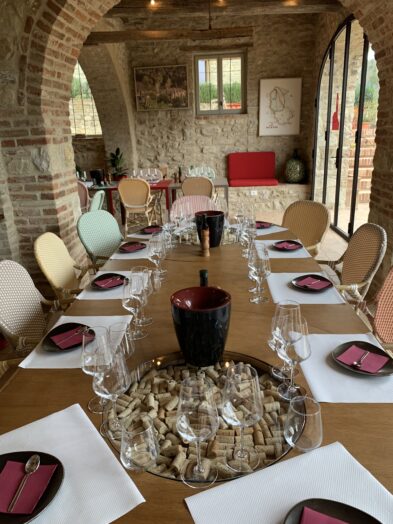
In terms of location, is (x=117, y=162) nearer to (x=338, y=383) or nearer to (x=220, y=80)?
(x=220, y=80)

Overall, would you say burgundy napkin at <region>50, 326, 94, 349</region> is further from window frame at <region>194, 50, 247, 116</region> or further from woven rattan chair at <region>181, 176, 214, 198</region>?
window frame at <region>194, 50, 247, 116</region>

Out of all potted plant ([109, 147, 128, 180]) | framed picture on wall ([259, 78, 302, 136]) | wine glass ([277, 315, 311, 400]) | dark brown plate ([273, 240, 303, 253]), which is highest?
framed picture on wall ([259, 78, 302, 136])

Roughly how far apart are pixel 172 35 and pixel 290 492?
5.92 m

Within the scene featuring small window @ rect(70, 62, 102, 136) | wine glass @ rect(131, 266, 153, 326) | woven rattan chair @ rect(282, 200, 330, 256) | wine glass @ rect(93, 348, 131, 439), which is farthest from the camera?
small window @ rect(70, 62, 102, 136)

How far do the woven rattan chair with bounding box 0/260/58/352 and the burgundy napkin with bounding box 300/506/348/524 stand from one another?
1.53 meters

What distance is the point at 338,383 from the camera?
3.99 feet

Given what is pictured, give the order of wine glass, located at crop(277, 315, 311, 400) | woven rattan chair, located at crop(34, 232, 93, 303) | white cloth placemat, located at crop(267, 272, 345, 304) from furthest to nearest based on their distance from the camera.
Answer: woven rattan chair, located at crop(34, 232, 93, 303) → white cloth placemat, located at crop(267, 272, 345, 304) → wine glass, located at crop(277, 315, 311, 400)

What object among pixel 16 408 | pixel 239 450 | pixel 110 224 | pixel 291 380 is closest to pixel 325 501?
pixel 239 450

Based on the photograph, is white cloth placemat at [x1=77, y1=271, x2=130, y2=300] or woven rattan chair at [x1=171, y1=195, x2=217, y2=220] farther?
woven rattan chair at [x1=171, y1=195, x2=217, y2=220]

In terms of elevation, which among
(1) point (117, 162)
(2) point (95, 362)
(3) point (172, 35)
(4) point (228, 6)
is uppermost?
(4) point (228, 6)

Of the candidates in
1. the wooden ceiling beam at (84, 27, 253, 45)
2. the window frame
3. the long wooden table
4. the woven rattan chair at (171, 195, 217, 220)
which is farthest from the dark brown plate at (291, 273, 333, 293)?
the window frame

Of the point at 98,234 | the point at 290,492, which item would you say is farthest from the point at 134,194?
the point at 290,492

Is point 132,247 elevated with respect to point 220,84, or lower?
lower

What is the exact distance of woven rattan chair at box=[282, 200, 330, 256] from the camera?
334cm
